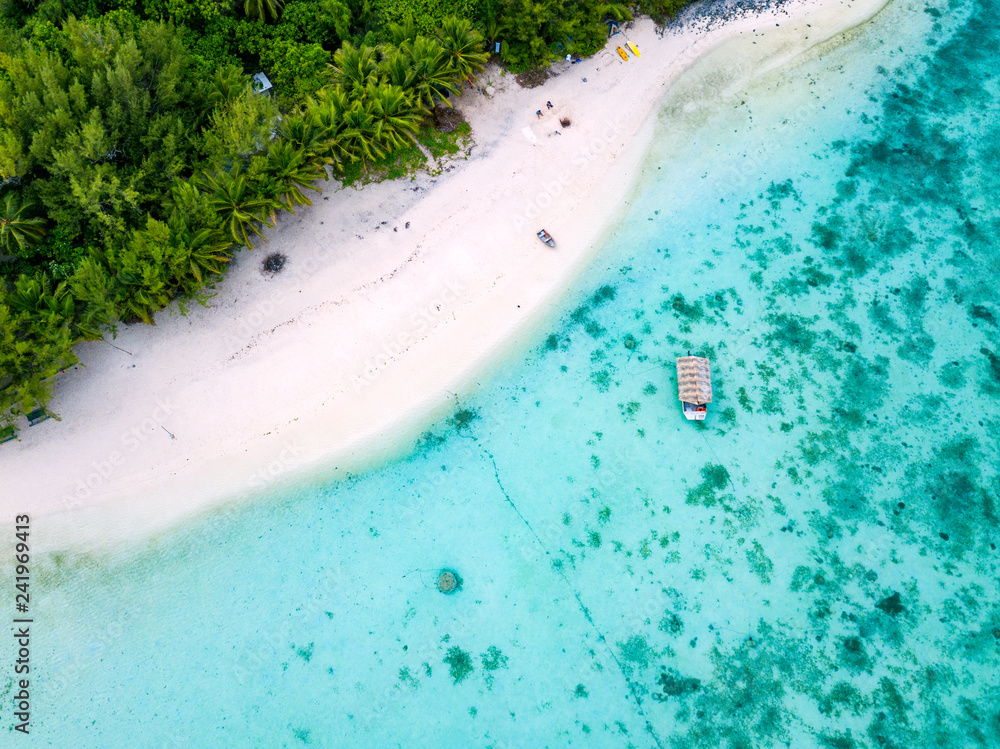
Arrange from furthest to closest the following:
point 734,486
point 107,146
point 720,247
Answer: point 720,247 < point 734,486 < point 107,146

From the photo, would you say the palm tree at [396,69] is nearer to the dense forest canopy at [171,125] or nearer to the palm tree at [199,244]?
the dense forest canopy at [171,125]

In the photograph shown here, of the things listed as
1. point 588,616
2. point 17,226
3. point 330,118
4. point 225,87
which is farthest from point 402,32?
point 588,616

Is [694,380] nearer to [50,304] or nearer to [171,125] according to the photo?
[171,125]

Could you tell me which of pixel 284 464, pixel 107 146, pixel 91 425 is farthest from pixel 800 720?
pixel 107 146

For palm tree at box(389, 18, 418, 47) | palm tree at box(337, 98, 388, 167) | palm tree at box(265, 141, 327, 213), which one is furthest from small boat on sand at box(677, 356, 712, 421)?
palm tree at box(389, 18, 418, 47)

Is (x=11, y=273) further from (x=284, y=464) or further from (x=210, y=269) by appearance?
(x=284, y=464)

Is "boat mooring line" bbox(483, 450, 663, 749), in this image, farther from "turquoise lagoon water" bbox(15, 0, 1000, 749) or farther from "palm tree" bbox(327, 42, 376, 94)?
"palm tree" bbox(327, 42, 376, 94)
